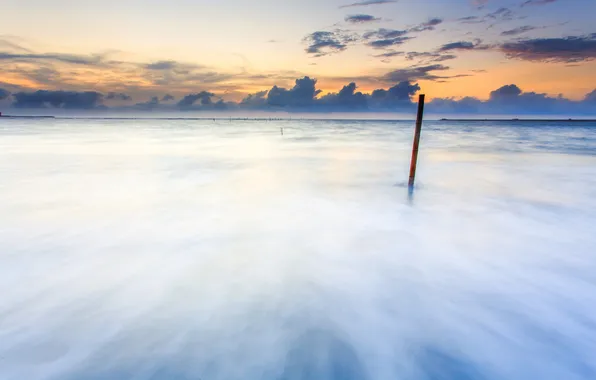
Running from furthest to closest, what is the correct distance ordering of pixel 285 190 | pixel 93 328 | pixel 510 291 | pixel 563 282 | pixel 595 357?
pixel 285 190
pixel 563 282
pixel 510 291
pixel 93 328
pixel 595 357

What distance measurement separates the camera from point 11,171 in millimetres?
16406

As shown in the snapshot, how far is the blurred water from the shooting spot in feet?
12.9

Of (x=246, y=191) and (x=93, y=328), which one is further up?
(x=93, y=328)

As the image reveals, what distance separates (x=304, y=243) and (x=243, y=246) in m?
1.28

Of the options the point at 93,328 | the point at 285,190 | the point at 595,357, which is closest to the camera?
the point at 595,357

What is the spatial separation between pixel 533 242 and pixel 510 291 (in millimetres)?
2880

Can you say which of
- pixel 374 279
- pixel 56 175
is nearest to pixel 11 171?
pixel 56 175

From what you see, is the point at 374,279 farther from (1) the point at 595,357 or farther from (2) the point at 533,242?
(2) the point at 533,242

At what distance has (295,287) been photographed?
555 cm

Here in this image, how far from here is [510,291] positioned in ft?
17.7

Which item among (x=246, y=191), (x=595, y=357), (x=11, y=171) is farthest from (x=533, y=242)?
(x=11, y=171)

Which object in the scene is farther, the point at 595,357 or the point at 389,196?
the point at 389,196

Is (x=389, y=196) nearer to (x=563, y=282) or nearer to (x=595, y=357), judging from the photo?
(x=563, y=282)

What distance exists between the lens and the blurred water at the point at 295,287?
393cm
